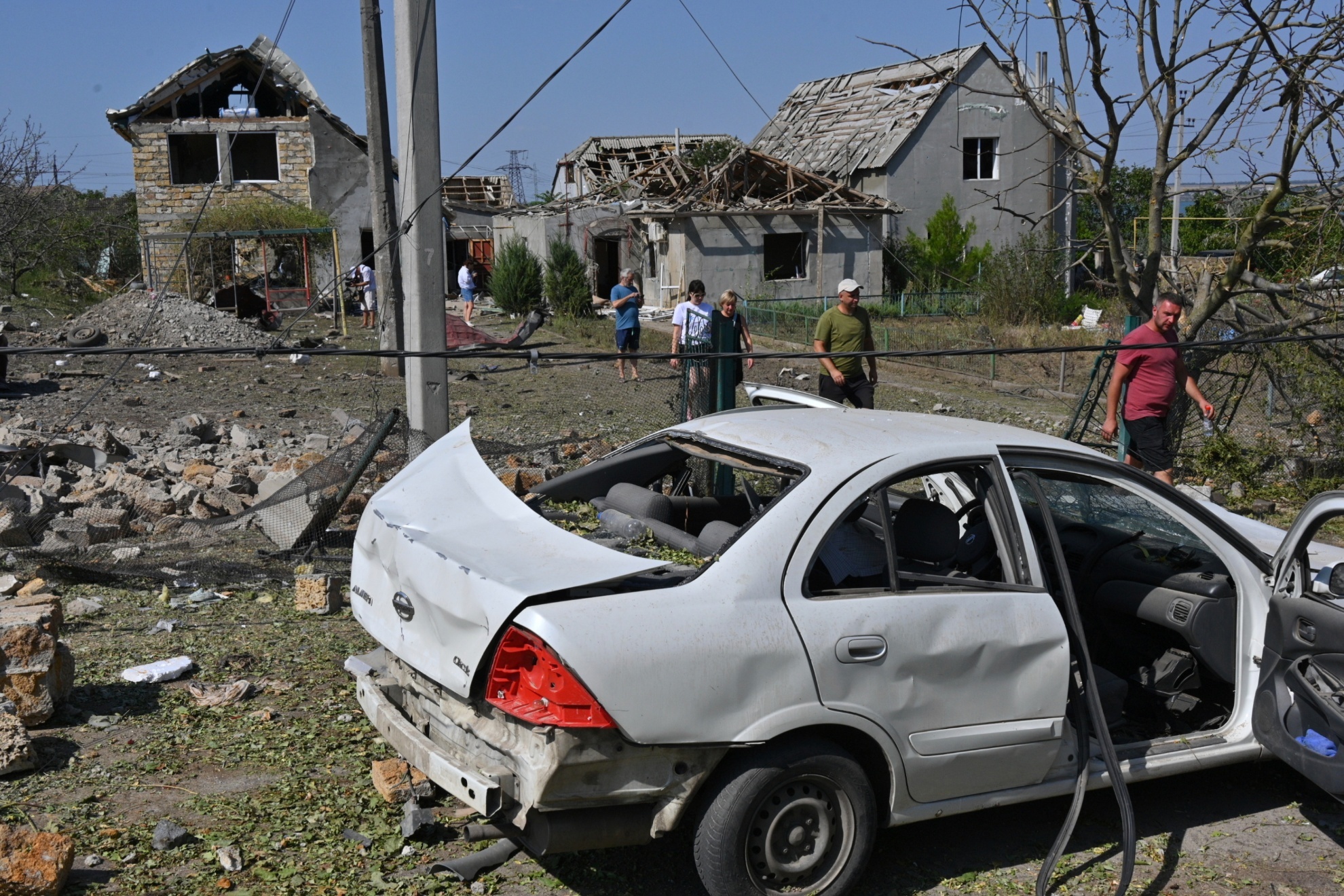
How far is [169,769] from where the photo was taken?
4.34 meters

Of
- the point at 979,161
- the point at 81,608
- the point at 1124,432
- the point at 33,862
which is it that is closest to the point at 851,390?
the point at 1124,432

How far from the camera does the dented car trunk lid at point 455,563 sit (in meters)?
3.34

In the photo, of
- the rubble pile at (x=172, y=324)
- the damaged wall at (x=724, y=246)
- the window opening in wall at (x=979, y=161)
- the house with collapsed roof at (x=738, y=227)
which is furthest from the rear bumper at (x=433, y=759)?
the window opening in wall at (x=979, y=161)

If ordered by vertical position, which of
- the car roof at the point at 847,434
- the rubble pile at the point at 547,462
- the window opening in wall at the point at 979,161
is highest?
the window opening in wall at the point at 979,161

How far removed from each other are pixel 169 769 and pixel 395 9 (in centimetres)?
492

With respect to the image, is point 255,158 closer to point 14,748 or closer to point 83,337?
point 83,337

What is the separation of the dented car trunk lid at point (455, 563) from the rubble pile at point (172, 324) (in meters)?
20.1

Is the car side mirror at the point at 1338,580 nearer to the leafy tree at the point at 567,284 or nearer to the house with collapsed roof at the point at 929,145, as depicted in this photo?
the leafy tree at the point at 567,284

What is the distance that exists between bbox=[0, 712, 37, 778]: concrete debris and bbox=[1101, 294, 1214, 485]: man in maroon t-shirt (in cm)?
659

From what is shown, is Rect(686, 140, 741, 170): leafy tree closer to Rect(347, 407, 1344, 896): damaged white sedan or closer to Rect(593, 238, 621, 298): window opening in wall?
Rect(593, 238, 621, 298): window opening in wall

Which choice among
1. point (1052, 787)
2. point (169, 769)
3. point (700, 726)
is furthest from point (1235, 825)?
point (169, 769)

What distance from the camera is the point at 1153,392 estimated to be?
320 inches

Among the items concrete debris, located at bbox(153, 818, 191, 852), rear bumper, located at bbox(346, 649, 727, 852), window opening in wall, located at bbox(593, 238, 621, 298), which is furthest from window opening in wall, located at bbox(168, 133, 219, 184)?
rear bumper, located at bbox(346, 649, 727, 852)

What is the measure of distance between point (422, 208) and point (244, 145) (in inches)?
1312
